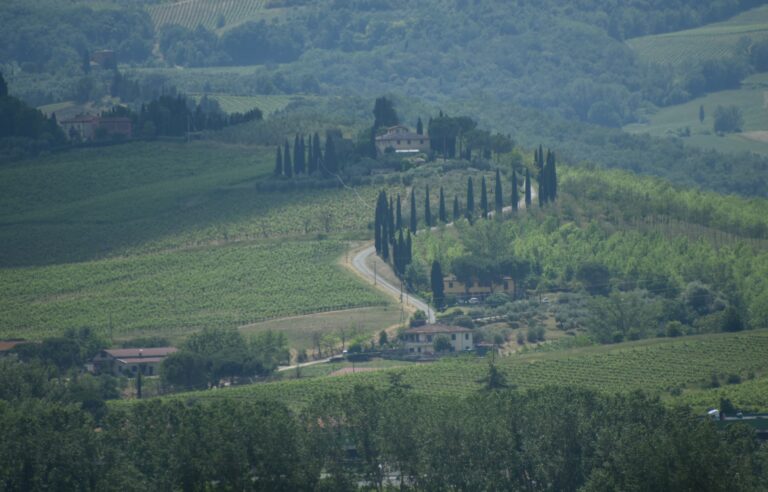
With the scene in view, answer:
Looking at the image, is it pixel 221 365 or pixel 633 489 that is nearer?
pixel 633 489

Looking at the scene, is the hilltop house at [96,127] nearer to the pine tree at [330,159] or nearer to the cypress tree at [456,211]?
the pine tree at [330,159]

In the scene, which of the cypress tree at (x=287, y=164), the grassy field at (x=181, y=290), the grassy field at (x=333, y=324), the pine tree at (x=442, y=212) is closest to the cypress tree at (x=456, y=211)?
the pine tree at (x=442, y=212)

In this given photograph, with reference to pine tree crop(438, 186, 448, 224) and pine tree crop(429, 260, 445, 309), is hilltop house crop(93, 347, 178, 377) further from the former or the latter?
pine tree crop(438, 186, 448, 224)

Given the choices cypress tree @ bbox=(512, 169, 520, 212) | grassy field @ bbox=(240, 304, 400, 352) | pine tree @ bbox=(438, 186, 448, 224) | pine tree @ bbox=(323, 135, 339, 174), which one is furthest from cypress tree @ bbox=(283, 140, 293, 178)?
grassy field @ bbox=(240, 304, 400, 352)

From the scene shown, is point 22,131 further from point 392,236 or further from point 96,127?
point 392,236

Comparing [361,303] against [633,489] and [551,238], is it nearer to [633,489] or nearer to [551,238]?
[551,238]

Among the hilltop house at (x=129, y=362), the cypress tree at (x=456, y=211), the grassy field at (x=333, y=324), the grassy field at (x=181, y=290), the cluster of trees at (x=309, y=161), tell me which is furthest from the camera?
the cluster of trees at (x=309, y=161)

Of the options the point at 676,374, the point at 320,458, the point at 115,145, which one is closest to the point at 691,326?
the point at 676,374
